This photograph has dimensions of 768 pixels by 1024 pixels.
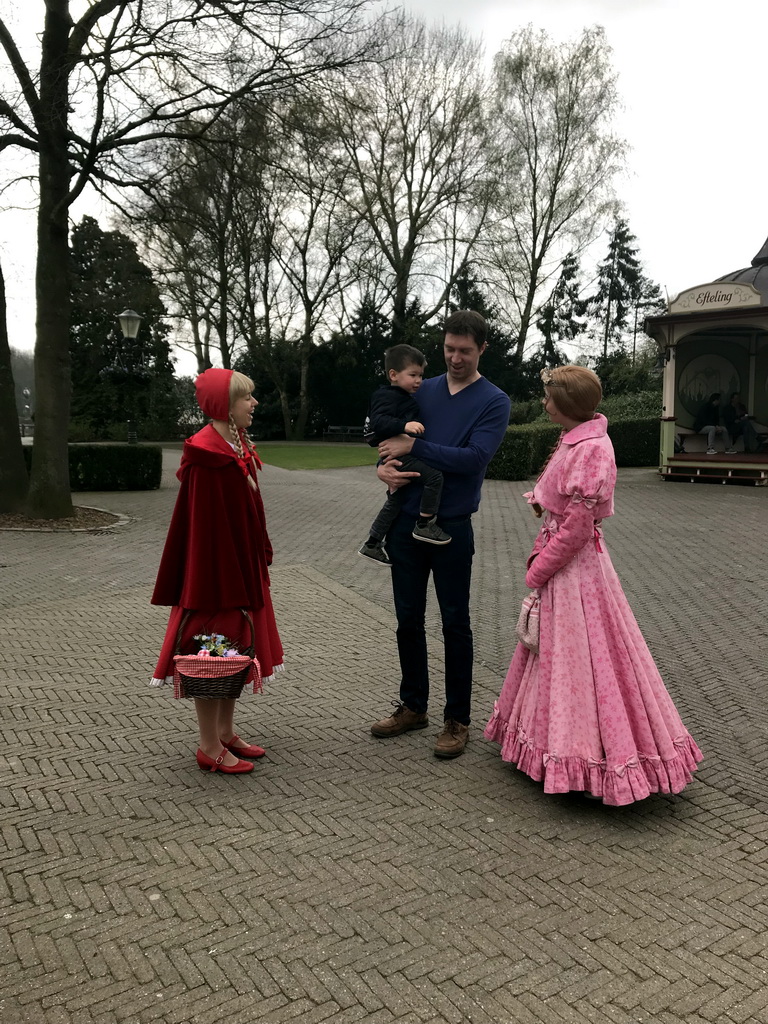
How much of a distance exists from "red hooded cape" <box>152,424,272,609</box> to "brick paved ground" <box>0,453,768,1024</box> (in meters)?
0.88

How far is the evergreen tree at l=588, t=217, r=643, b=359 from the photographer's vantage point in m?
49.0

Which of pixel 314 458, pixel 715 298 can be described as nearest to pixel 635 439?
pixel 715 298

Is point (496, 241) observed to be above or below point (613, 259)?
below

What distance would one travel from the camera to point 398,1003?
2.27 meters

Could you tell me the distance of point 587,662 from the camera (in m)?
3.39

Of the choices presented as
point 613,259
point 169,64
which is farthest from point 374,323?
point 169,64

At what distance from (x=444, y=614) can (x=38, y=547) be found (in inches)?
309

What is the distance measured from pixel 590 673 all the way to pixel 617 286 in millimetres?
49650

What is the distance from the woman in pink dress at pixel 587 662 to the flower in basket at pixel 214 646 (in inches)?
53.5

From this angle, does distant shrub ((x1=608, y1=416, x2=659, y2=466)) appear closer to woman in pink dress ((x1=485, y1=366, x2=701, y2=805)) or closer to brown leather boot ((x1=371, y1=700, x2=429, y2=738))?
brown leather boot ((x1=371, y1=700, x2=429, y2=738))

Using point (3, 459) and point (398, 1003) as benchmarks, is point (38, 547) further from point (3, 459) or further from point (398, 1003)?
point (398, 1003)

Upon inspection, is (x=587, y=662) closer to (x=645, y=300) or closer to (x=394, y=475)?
(x=394, y=475)

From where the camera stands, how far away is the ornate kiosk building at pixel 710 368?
17.0m

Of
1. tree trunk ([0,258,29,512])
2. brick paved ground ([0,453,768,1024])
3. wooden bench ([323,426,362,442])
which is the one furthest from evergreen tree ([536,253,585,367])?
brick paved ground ([0,453,768,1024])
